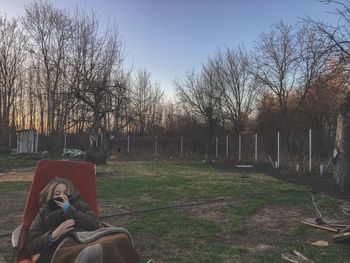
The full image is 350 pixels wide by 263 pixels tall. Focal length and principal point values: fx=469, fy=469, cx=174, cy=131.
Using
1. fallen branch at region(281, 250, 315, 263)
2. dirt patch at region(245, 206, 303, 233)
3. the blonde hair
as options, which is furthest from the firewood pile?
the blonde hair

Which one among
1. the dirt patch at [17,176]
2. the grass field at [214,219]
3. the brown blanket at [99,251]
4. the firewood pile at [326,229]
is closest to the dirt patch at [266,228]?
the grass field at [214,219]

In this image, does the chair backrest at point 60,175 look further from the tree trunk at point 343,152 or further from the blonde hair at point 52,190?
the tree trunk at point 343,152

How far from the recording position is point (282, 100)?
97.3 feet

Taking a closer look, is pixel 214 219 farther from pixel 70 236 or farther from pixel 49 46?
pixel 49 46

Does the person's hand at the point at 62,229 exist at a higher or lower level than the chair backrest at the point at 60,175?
lower

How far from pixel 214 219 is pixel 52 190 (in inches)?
156

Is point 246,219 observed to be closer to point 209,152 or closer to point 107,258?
point 107,258

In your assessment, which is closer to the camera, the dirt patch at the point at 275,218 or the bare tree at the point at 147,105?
the dirt patch at the point at 275,218

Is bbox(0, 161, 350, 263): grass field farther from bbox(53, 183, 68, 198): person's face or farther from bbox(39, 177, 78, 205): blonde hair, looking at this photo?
bbox(53, 183, 68, 198): person's face

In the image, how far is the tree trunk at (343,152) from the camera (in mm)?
11312

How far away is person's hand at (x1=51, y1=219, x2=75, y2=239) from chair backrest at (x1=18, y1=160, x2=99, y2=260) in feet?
2.27

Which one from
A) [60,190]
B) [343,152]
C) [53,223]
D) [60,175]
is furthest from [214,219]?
[343,152]

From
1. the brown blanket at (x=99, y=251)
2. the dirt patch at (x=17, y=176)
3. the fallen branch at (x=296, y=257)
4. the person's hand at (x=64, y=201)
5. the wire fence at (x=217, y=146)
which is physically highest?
the wire fence at (x=217, y=146)

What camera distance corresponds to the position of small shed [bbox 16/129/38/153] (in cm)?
3231
